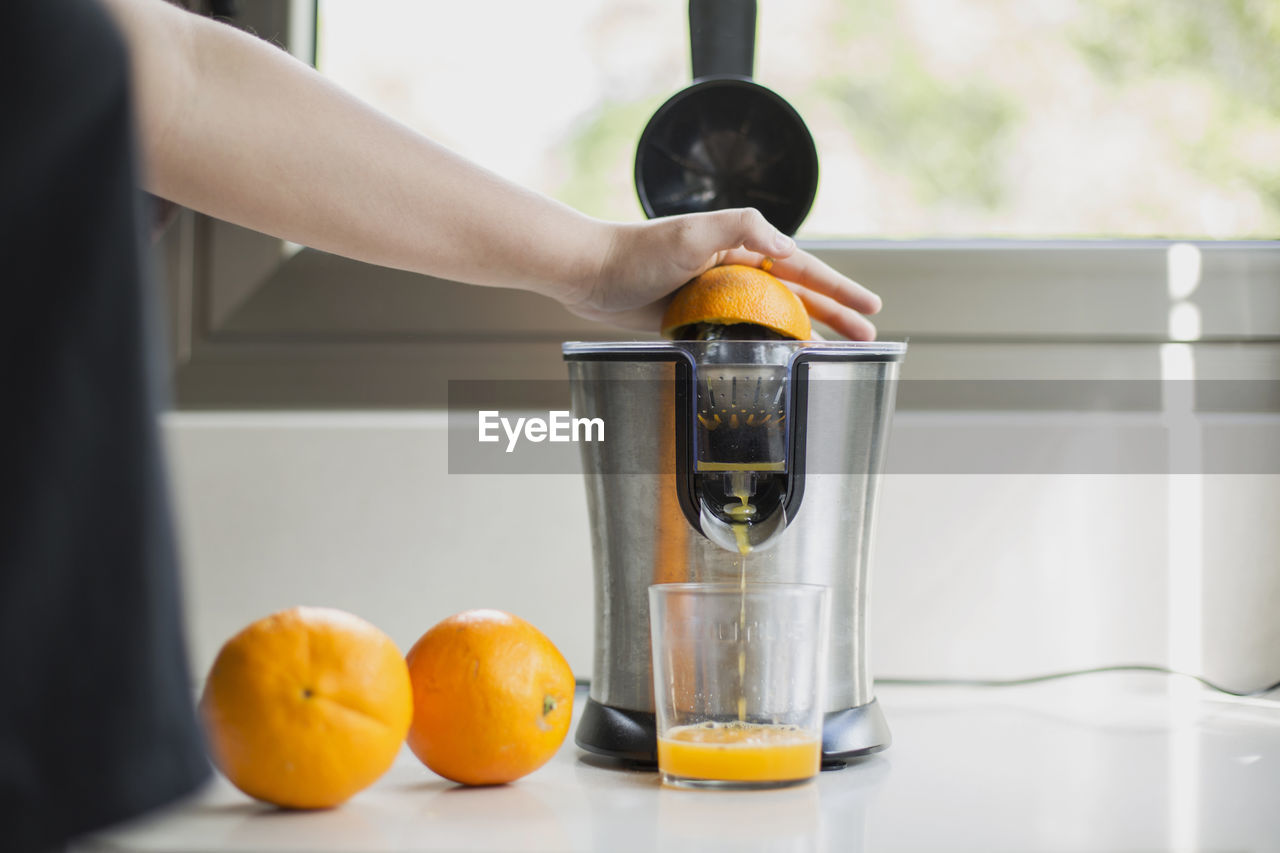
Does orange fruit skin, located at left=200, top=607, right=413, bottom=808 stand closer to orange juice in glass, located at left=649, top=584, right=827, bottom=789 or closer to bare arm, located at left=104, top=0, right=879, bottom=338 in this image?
orange juice in glass, located at left=649, top=584, right=827, bottom=789

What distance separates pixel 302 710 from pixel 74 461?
33 cm

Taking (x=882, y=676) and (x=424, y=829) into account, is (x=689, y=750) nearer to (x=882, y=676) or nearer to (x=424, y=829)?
(x=424, y=829)

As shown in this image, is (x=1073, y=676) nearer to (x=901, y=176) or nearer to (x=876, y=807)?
(x=876, y=807)

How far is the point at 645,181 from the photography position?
865 millimetres

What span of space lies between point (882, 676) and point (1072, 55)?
70 centimetres

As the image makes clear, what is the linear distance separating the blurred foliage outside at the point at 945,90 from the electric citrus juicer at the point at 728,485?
51cm

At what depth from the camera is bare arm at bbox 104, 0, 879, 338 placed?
62 cm

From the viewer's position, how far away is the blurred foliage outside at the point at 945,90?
3.84 ft

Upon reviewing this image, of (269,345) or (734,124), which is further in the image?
(269,345)

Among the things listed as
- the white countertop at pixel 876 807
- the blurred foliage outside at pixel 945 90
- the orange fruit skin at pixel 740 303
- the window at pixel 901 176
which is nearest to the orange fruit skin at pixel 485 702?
the white countertop at pixel 876 807

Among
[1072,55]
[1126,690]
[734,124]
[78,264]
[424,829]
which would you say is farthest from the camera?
[1072,55]

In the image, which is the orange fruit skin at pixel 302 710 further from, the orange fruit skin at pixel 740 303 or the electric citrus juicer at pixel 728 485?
the orange fruit skin at pixel 740 303

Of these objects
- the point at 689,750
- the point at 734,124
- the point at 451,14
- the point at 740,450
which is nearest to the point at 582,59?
the point at 451,14

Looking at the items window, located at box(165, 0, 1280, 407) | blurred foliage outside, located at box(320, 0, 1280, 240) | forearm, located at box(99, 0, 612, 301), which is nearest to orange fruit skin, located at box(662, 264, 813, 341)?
forearm, located at box(99, 0, 612, 301)
